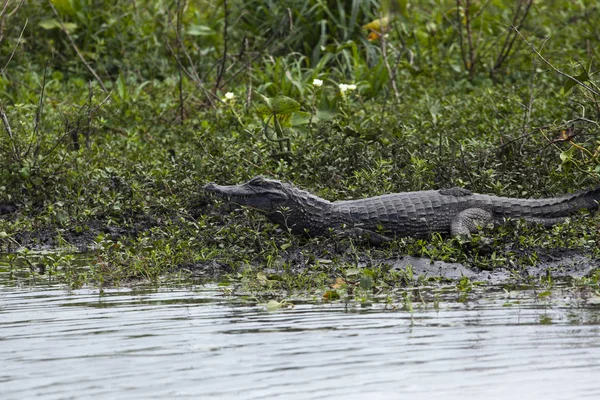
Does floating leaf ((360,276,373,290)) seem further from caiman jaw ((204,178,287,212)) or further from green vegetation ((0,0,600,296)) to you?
caiman jaw ((204,178,287,212))

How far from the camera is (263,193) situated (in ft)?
26.0

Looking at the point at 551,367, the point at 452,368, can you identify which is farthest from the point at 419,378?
A: the point at 551,367

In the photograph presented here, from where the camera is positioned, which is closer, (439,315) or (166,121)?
(439,315)

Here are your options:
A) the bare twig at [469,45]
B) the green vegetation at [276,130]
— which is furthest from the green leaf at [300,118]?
the bare twig at [469,45]

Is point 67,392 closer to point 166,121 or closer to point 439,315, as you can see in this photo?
point 439,315

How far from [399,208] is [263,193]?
3.16ft

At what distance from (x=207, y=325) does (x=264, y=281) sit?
3.57 ft

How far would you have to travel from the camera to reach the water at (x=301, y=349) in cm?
437

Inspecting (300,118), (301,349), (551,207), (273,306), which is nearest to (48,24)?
(300,118)

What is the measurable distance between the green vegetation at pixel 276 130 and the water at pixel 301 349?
25.4 inches

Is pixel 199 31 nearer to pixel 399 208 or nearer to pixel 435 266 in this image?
pixel 399 208

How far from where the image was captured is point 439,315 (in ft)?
18.4

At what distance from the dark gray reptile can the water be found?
5.54 feet

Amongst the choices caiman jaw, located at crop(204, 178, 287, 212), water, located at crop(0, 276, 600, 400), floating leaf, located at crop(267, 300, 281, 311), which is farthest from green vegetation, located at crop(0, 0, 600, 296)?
water, located at crop(0, 276, 600, 400)
